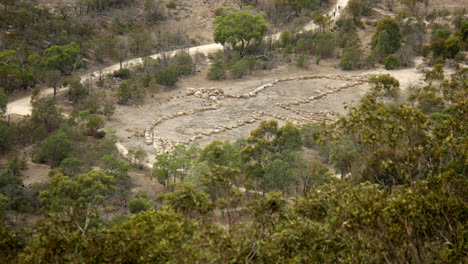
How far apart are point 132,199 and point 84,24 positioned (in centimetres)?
2615

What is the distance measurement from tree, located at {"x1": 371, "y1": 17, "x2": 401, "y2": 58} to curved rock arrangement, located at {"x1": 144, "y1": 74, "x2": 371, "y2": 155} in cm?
378

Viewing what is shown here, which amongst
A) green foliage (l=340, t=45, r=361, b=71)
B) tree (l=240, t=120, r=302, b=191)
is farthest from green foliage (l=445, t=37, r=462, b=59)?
tree (l=240, t=120, r=302, b=191)

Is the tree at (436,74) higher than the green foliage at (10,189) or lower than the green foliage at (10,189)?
higher

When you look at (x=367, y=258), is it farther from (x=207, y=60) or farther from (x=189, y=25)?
(x=189, y=25)

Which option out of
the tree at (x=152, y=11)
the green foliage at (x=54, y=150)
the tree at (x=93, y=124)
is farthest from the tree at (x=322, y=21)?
the green foliage at (x=54, y=150)

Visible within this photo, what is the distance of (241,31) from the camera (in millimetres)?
43500

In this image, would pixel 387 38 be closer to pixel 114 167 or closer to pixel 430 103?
pixel 430 103

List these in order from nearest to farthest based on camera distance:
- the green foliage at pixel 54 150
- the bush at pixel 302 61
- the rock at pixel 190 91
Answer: the green foliage at pixel 54 150
the rock at pixel 190 91
the bush at pixel 302 61

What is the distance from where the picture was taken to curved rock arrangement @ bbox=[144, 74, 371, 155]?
32.0m

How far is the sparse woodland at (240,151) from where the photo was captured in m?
11.5

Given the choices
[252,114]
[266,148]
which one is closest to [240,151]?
[266,148]

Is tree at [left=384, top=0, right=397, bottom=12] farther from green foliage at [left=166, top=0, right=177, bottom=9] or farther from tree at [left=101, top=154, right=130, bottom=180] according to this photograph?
tree at [left=101, top=154, right=130, bottom=180]

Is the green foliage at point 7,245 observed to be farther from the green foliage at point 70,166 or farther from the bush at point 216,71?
the bush at point 216,71

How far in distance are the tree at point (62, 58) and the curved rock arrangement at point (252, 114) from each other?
26.2ft
